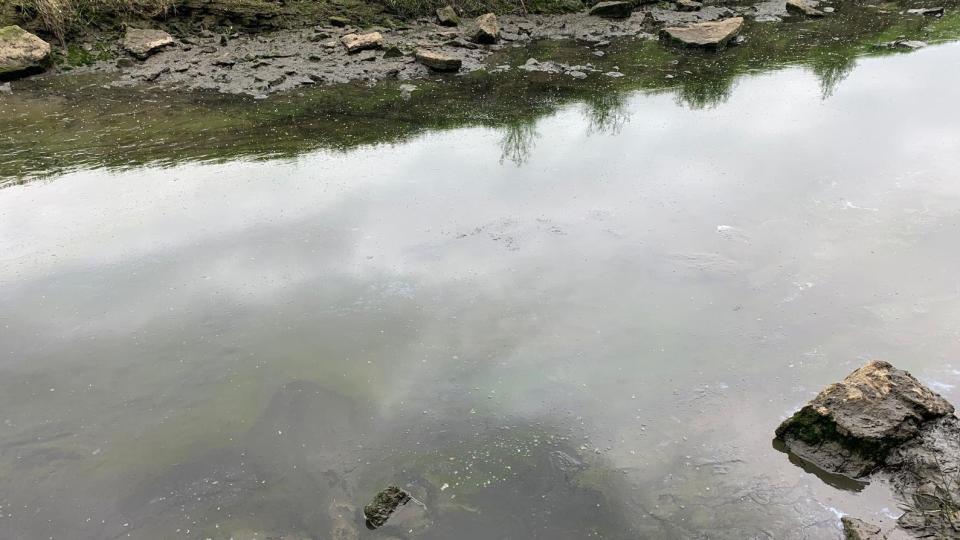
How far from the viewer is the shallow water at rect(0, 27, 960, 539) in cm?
589

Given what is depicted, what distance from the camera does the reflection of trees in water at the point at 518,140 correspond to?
13.1 metres

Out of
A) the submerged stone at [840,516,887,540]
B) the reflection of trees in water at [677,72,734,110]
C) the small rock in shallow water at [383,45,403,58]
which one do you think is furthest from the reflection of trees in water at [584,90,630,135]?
the submerged stone at [840,516,887,540]

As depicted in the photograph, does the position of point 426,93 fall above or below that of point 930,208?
above

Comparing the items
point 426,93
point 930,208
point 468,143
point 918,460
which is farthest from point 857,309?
point 426,93

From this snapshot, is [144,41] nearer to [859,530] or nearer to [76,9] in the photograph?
[76,9]

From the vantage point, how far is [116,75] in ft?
62.2

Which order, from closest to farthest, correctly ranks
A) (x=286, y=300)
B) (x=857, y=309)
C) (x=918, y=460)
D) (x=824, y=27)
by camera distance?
1. (x=918, y=460)
2. (x=857, y=309)
3. (x=286, y=300)
4. (x=824, y=27)

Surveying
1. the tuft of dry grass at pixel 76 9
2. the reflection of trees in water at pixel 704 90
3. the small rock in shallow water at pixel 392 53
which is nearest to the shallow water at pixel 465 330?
the reflection of trees in water at pixel 704 90

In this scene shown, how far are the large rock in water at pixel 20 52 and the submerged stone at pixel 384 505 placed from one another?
1928 cm

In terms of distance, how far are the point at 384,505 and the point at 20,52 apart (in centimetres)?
1996

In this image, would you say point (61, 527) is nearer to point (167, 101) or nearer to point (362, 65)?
point (167, 101)

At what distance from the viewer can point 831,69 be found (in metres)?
18.2

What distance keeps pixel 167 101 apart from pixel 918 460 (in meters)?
18.3

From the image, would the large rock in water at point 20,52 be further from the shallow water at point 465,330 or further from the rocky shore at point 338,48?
the shallow water at point 465,330
